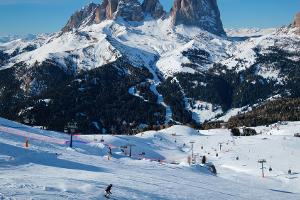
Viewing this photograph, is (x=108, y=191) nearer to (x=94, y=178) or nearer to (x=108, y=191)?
(x=108, y=191)

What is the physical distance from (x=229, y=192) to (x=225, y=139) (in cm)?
12541

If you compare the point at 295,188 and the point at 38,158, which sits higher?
the point at 38,158

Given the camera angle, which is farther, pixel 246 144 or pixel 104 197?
pixel 246 144

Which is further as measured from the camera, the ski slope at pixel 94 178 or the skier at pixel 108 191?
the ski slope at pixel 94 178

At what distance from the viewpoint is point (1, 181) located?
40.0 meters

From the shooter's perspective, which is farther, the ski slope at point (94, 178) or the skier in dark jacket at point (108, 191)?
the ski slope at point (94, 178)

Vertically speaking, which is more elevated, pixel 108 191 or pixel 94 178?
pixel 94 178

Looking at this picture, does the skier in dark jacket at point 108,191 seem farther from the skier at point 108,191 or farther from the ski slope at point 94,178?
the ski slope at point 94,178

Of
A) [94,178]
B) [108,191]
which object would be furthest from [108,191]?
[94,178]

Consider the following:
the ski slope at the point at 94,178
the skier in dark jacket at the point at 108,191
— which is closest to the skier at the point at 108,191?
the skier in dark jacket at the point at 108,191

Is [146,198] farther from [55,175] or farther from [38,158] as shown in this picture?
[38,158]

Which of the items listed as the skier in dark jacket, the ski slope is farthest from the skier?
the ski slope

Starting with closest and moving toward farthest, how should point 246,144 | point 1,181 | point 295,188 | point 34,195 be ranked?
point 34,195
point 1,181
point 295,188
point 246,144

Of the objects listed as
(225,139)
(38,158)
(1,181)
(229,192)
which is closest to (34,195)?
(1,181)
